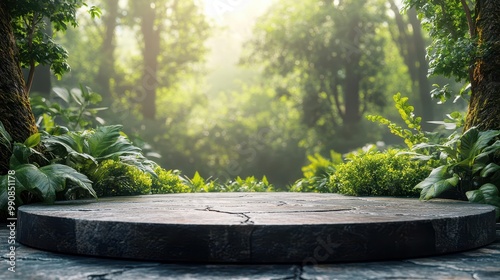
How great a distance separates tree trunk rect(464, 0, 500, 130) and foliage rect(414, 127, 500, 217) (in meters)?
0.22

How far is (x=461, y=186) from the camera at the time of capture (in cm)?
570

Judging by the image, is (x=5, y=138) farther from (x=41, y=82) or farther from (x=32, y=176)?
(x=41, y=82)

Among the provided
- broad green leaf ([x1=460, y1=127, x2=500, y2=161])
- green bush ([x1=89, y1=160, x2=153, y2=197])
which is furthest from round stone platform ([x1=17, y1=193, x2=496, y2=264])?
green bush ([x1=89, y1=160, x2=153, y2=197])

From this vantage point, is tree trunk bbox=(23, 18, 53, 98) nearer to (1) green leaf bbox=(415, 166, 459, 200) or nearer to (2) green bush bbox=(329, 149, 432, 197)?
(2) green bush bbox=(329, 149, 432, 197)

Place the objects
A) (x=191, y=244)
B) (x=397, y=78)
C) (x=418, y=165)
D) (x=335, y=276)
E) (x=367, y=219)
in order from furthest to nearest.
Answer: (x=397, y=78) → (x=418, y=165) → (x=367, y=219) → (x=191, y=244) → (x=335, y=276)

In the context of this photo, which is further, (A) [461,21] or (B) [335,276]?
(A) [461,21]

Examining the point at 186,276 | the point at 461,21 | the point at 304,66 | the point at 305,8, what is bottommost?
the point at 186,276

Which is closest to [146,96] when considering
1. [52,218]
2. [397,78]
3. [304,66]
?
[304,66]

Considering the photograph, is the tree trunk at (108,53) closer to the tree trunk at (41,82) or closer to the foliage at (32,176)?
the tree trunk at (41,82)

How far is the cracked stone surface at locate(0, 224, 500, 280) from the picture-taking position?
2.91 m

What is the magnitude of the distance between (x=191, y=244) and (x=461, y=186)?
11.2 ft

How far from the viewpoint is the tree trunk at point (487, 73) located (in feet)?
18.8

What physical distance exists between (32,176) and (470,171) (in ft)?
12.9

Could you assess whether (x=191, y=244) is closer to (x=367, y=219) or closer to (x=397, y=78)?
(x=367, y=219)
